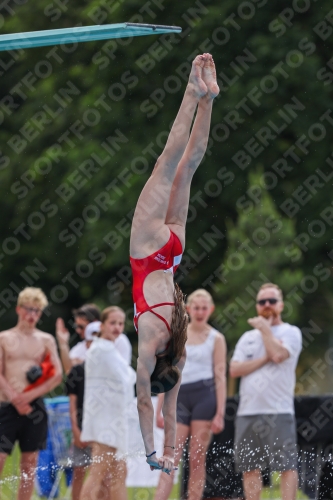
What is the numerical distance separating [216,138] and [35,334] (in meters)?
12.2

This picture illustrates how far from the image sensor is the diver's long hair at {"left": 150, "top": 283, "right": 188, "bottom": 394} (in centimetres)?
637

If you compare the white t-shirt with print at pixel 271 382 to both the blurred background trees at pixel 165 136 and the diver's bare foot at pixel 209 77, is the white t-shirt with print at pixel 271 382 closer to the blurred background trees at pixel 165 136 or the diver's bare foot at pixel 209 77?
the diver's bare foot at pixel 209 77

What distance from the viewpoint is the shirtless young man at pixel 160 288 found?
6273 mm

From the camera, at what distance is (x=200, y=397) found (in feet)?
31.2

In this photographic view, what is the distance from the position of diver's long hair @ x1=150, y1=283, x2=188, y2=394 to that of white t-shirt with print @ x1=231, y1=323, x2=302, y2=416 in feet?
9.25

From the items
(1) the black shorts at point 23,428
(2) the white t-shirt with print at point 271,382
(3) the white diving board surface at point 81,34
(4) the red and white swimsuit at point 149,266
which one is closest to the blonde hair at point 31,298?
(1) the black shorts at point 23,428

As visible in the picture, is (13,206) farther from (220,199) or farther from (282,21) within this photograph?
(282,21)

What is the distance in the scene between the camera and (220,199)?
71.9ft

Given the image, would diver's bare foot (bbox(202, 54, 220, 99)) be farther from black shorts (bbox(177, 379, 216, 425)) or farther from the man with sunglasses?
black shorts (bbox(177, 379, 216, 425))

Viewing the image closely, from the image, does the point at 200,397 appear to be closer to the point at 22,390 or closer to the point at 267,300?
the point at 267,300

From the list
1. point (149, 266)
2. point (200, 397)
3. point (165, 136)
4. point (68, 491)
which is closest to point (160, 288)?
point (149, 266)

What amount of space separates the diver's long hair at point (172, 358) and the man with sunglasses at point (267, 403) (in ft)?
8.87

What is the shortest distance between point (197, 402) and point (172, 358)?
319 centimetres

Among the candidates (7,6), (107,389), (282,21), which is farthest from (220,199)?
(107,389)
